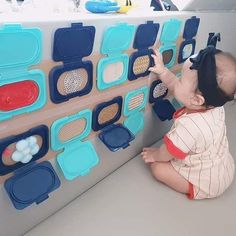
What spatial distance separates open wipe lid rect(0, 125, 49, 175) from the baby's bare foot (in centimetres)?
33

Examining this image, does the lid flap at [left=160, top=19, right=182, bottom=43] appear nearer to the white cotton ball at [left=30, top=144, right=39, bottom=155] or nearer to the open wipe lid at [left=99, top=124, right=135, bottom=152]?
the open wipe lid at [left=99, top=124, right=135, bottom=152]


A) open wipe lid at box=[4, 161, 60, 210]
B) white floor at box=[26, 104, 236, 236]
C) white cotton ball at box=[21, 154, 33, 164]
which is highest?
white cotton ball at box=[21, 154, 33, 164]

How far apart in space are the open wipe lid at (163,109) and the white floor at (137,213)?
177mm

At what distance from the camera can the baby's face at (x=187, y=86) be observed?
0.66 m

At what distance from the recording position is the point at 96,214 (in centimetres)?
62

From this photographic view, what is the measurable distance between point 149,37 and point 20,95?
1.11 ft

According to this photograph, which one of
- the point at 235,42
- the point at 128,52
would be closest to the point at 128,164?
the point at 128,52

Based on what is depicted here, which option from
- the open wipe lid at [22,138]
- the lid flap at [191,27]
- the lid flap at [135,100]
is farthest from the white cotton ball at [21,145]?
the lid flap at [191,27]

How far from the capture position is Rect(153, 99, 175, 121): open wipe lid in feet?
2.64

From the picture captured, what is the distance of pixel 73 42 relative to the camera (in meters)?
0.46

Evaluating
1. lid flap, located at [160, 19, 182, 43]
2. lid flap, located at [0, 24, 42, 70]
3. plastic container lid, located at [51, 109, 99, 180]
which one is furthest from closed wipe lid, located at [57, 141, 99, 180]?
lid flap, located at [160, 19, 182, 43]

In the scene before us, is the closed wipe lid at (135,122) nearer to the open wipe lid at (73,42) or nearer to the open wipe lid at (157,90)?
the open wipe lid at (157,90)

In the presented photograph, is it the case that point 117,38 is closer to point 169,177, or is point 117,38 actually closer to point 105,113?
point 105,113

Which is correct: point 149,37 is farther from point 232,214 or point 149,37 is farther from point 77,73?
point 232,214
